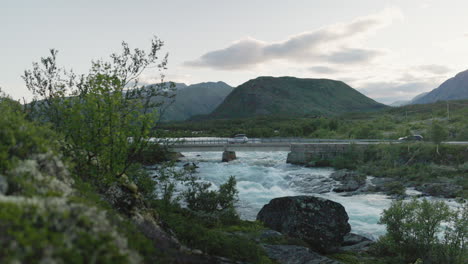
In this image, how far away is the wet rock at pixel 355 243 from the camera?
17367 mm

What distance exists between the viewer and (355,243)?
728 inches

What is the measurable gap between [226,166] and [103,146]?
45513 millimetres

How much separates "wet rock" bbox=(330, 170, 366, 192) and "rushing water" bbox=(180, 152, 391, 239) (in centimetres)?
93

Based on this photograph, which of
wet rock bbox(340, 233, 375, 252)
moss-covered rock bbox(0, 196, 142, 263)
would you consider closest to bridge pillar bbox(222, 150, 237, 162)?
wet rock bbox(340, 233, 375, 252)

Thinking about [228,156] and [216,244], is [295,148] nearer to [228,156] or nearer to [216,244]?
[228,156]

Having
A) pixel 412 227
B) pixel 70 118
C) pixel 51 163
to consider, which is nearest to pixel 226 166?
pixel 412 227

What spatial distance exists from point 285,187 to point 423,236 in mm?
24998

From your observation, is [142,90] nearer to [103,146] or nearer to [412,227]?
[103,146]

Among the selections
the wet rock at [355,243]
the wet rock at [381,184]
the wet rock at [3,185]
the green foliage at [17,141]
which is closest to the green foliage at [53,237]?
the wet rock at [3,185]

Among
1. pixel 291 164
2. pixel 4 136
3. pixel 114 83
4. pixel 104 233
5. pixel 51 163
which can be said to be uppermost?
pixel 114 83

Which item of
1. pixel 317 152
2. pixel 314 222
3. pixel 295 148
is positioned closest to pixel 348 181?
pixel 317 152

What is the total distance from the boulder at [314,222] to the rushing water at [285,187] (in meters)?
5.07

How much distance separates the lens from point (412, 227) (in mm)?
15133

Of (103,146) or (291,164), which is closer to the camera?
(103,146)
